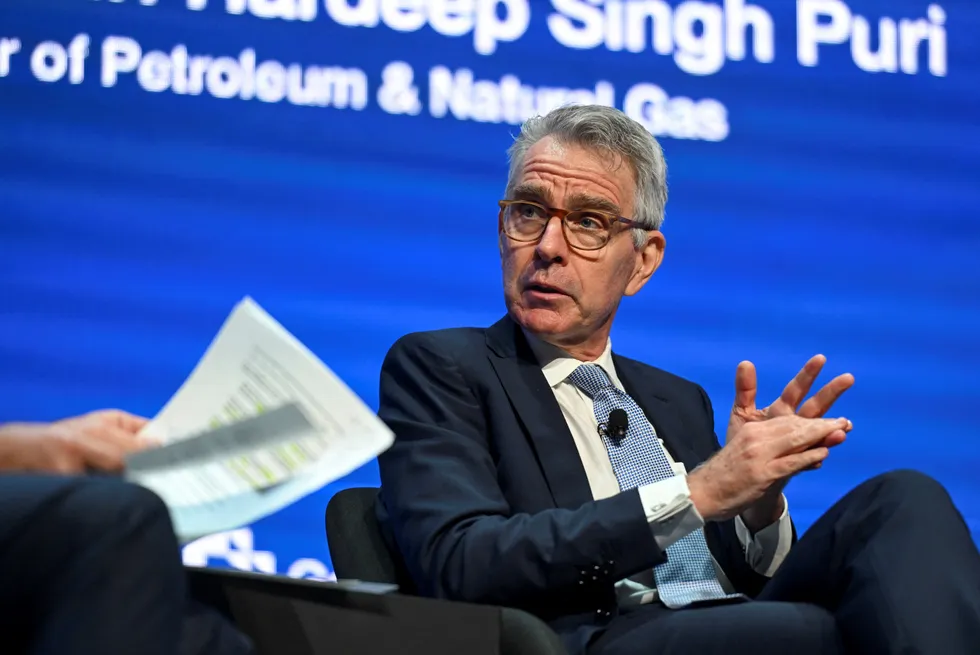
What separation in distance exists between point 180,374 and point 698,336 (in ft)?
4.45

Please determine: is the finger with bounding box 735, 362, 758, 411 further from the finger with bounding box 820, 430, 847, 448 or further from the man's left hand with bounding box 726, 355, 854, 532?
the finger with bounding box 820, 430, 847, 448

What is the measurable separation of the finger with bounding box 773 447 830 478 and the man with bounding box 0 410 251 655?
3.18ft

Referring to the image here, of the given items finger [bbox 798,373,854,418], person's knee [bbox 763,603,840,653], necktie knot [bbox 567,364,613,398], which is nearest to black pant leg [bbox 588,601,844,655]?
person's knee [bbox 763,603,840,653]

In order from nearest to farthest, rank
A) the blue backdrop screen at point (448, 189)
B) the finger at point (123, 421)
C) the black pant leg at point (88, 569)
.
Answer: the black pant leg at point (88, 569) < the finger at point (123, 421) < the blue backdrop screen at point (448, 189)

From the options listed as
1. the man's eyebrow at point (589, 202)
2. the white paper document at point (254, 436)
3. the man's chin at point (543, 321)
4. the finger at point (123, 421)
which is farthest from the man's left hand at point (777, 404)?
the finger at point (123, 421)

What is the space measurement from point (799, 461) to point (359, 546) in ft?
2.35

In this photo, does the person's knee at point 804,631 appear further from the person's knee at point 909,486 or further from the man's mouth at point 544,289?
the man's mouth at point 544,289

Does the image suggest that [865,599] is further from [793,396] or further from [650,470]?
[650,470]

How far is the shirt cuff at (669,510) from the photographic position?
1664 millimetres

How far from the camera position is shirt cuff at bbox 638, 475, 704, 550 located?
166 centimetres

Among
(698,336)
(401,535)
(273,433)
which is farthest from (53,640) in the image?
(698,336)

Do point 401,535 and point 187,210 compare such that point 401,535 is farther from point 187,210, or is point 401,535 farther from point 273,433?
point 187,210

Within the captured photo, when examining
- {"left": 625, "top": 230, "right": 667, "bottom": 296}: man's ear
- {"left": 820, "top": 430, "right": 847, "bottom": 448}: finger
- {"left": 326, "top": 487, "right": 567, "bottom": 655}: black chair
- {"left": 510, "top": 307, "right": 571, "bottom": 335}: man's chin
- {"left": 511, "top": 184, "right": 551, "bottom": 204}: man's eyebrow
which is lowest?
{"left": 326, "top": 487, "right": 567, "bottom": 655}: black chair

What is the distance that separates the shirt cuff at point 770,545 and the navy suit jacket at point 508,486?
20 mm
